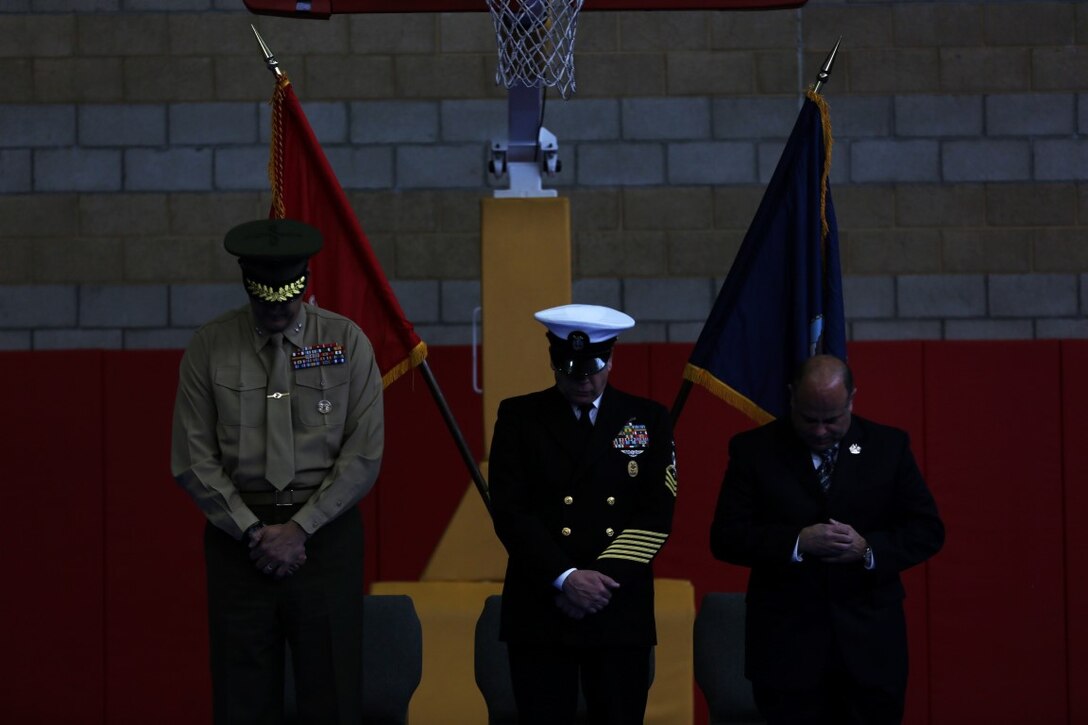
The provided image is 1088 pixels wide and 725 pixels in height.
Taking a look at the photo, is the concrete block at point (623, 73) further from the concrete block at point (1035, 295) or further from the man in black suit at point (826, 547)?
the man in black suit at point (826, 547)

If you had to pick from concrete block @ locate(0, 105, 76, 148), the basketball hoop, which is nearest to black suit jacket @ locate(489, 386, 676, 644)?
the basketball hoop

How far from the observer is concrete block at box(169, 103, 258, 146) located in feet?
20.6

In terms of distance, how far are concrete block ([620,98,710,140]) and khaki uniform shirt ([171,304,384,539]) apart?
2.93 meters

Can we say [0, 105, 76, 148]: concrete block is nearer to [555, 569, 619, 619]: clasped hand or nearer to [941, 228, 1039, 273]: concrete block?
[941, 228, 1039, 273]: concrete block

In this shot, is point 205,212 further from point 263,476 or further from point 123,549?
point 263,476

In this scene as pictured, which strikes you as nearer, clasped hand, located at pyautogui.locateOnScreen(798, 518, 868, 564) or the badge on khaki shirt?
clasped hand, located at pyautogui.locateOnScreen(798, 518, 868, 564)

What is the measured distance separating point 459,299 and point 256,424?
2.76 meters

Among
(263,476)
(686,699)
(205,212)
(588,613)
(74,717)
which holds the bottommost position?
(74,717)

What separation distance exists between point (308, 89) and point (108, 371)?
1.46 metres

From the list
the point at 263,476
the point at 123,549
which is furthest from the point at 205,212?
the point at 263,476

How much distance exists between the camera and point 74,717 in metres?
5.91

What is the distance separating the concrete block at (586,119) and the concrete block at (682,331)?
840 mm

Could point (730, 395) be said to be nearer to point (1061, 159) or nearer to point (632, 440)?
point (632, 440)

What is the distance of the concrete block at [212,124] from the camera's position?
627 cm
